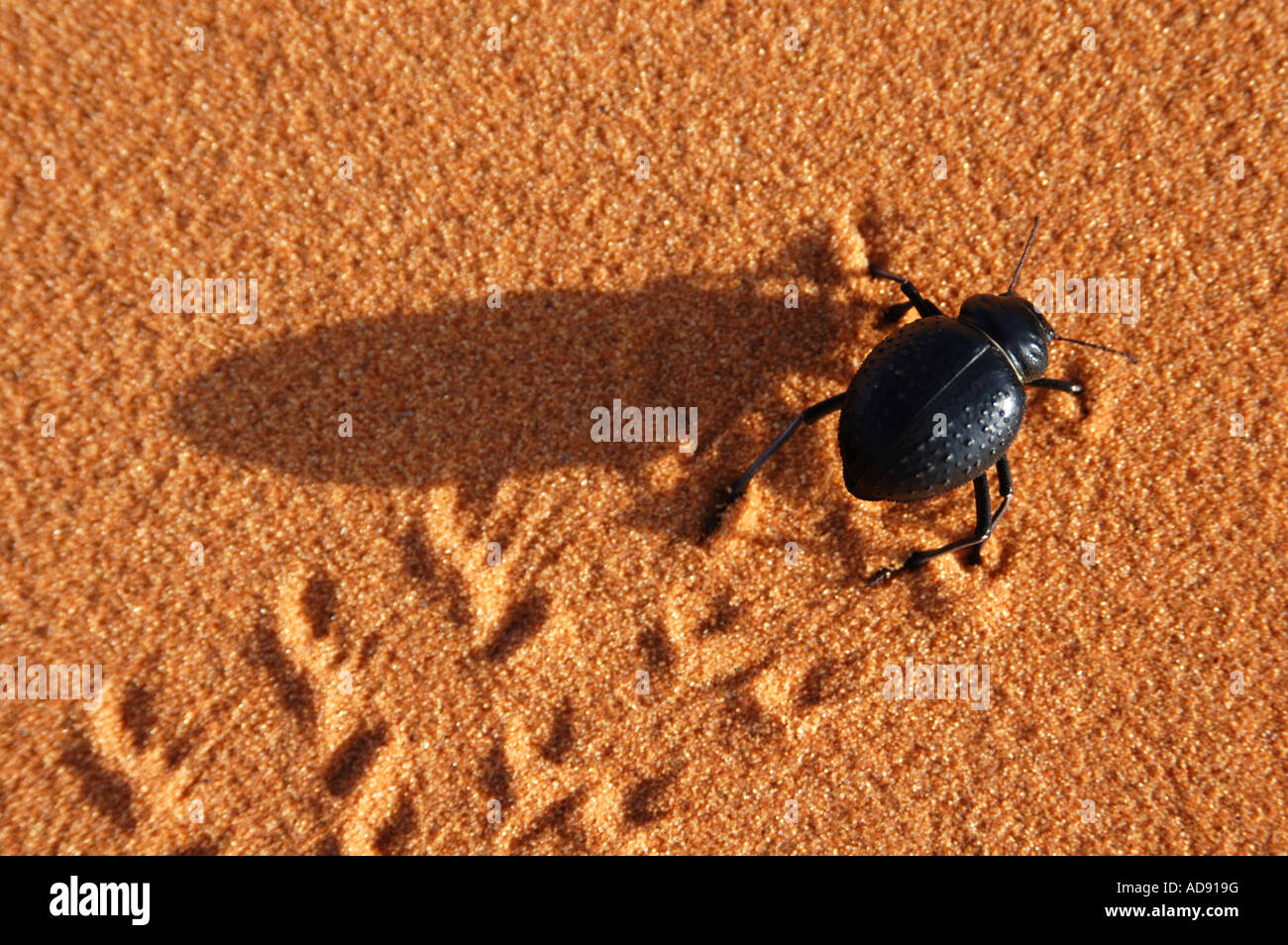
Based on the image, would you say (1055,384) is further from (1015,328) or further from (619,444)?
(619,444)

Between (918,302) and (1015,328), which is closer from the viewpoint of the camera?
(1015,328)

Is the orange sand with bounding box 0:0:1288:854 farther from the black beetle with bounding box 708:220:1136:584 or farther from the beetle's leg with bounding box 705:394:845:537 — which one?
the black beetle with bounding box 708:220:1136:584


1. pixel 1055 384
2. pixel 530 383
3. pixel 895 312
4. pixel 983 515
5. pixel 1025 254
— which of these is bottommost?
pixel 983 515

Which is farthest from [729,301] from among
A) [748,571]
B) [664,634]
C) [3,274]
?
[3,274]

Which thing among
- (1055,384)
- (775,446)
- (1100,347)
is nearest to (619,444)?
(775,446)

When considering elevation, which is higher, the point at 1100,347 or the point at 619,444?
the point at 1100,347

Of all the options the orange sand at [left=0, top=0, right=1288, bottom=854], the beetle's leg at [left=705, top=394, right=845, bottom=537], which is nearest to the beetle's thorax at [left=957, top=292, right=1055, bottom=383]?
the orange sand at [left=0, top=0, right=1288, bottom=854]

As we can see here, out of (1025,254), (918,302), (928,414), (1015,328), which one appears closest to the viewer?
(928,414)
